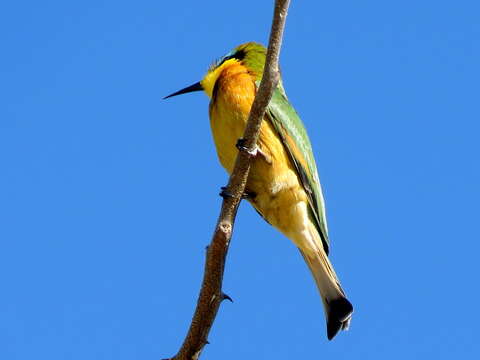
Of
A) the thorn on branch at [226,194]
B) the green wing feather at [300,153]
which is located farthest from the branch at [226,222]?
the green wing feather at [300,153]

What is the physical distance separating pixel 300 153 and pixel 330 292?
0.71 meters

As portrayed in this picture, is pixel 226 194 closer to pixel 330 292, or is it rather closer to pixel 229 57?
pixel 330 292

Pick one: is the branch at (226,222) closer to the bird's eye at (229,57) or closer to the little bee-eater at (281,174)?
the little bee-eater at (281,174)

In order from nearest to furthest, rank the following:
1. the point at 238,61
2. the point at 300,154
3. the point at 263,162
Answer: the point at 263,162, the point at 300,154, the point at 238,61

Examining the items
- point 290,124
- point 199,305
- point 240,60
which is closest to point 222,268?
point 199,305

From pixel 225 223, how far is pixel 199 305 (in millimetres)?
316

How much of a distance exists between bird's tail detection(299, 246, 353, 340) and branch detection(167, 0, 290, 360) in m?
0.99

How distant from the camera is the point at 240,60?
4.20 meters

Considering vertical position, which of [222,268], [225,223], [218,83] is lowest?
[222,268]

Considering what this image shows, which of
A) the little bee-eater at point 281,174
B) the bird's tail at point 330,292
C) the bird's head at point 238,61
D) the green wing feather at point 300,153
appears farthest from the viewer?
the bird's head at point 238,61

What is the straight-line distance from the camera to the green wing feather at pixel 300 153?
12.3 feet

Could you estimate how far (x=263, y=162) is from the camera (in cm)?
363

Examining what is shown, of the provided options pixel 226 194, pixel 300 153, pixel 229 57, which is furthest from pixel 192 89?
pixel 226 194

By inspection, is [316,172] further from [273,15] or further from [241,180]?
[273,15]
